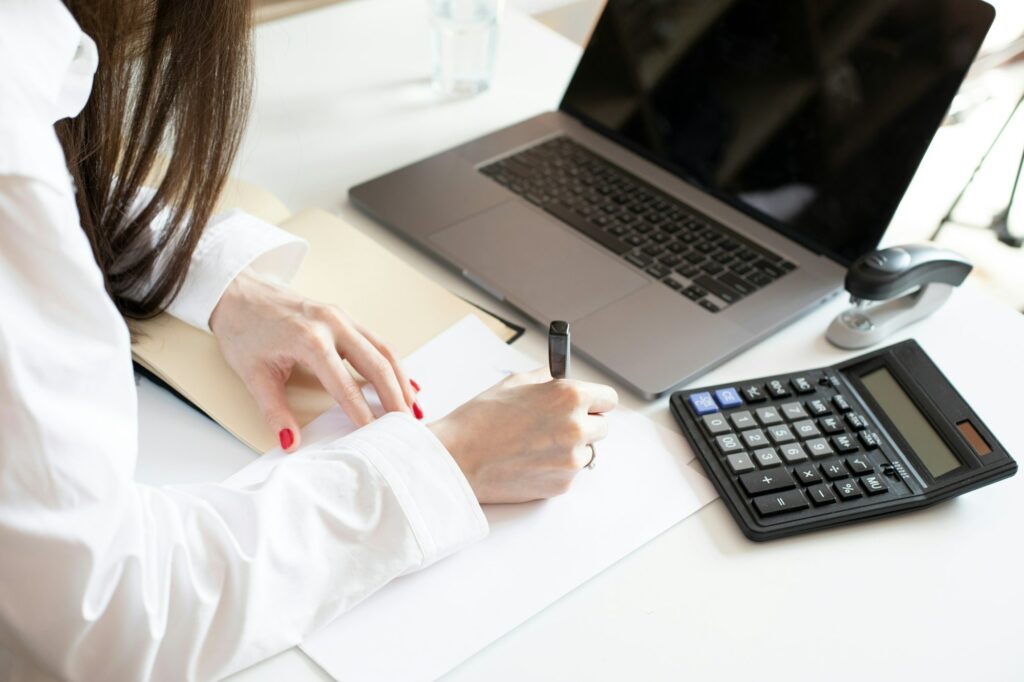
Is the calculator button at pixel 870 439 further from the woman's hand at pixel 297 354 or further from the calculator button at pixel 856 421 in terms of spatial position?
the woman's hand at pixel 297 354

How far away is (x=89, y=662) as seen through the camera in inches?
23.7

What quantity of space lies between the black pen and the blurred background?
80cm

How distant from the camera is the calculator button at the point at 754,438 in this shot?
0.79 meters

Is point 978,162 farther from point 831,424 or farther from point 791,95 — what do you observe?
point 831,424

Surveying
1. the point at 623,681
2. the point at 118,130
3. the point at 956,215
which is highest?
the point at 118,130

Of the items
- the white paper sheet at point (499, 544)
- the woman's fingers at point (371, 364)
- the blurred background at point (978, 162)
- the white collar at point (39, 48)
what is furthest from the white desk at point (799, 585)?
the blurred background at point (978, 162)

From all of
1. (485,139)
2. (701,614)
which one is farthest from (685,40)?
Answer: (701,614)

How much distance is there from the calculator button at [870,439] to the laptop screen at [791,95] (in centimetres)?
24

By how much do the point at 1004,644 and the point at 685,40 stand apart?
71cm

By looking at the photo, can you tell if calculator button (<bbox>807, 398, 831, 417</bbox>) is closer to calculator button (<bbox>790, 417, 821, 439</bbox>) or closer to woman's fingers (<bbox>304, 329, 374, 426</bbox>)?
calculator button (<bbox>790, 417, 821, 439</bbox>)

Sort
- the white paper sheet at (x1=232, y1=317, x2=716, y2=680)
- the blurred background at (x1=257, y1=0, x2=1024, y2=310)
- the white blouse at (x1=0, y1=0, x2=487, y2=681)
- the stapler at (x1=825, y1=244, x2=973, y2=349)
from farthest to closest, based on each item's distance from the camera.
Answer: the blurred background at (x1=257, y1=0, x2=1024, y2=310) < the stapler at (x1=825, y1=244, x2=973, y2=349) < the white paper sheet at (x1=232, y1=317, x2=716, y2=680) < the white blouse at (x1=0, y1=0, x2=487, y2=681)

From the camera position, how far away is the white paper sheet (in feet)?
2.15

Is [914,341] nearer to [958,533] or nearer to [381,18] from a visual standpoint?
[958,533]

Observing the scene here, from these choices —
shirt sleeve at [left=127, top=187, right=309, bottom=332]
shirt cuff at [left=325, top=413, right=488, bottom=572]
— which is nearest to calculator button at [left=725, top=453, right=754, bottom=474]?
shirt cuff at [left=325, top=413, right=488, bottom=572]
